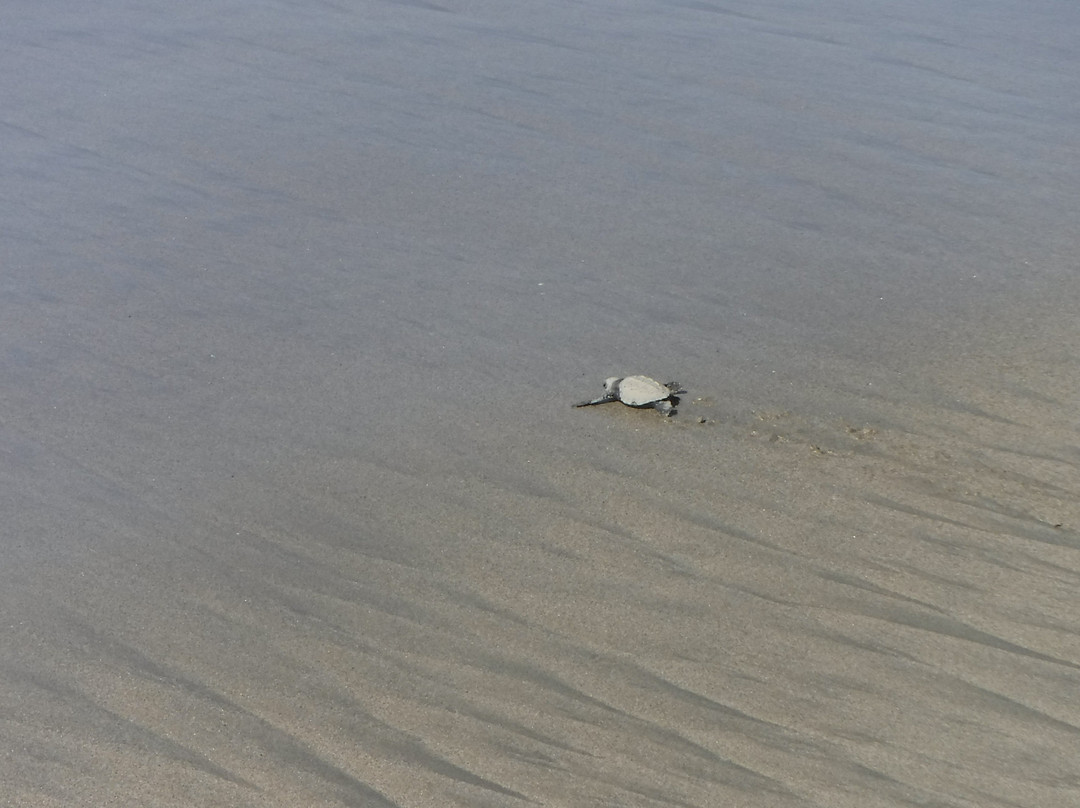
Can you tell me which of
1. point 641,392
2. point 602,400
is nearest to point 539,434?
point 602,400

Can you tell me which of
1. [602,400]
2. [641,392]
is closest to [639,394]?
[641,392]

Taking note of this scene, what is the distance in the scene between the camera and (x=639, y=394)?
3.93 meters

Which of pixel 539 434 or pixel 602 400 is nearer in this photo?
pixel 539 434

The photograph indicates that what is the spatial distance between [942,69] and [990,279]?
2.64 meters

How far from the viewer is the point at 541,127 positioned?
6363mm

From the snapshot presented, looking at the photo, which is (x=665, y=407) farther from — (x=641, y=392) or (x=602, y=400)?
(x=602, y=400)

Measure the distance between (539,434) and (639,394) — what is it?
374 millimetres

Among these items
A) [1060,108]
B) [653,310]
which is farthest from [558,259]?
[1060,108]

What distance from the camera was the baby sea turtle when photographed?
392 centimetres

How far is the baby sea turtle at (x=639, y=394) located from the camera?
12.9 ft

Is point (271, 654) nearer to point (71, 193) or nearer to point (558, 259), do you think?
point (558, 259)

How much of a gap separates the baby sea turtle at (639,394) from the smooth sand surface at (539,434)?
8 cm

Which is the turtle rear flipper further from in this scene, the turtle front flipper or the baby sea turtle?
the turtle front flipper

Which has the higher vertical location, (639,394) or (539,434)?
(639,394)
